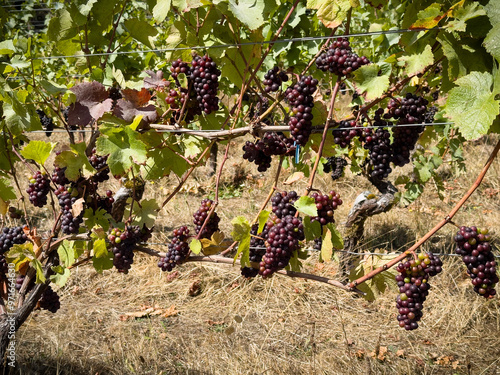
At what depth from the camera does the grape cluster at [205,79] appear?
1.42 m

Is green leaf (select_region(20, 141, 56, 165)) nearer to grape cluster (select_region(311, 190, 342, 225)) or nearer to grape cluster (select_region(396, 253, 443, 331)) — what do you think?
grape cluster (select_region(311, 190, 342, 225))

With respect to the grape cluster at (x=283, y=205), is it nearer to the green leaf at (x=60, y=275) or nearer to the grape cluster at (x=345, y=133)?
the grape cluster at (x=345, y=133)

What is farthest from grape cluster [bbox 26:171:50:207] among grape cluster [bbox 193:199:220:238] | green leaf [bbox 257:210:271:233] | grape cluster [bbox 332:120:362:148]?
grape cluster [bbox 332:120:362:148]

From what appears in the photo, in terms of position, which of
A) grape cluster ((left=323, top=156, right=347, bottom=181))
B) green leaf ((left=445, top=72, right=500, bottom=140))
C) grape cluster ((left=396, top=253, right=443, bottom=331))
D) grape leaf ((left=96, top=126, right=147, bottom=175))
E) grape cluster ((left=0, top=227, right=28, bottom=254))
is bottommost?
grape cluster ((left=323, top=156, right=347, bottom=181))

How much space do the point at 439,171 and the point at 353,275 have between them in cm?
450

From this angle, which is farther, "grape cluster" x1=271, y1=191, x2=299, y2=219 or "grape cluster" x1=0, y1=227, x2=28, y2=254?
"grape cluster" x1=0, y1=227, x2=28, y2=254

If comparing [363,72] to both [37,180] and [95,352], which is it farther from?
[95,352]

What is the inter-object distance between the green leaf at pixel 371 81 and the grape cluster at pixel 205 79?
44cm

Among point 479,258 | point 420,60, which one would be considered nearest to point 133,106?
point 420,60

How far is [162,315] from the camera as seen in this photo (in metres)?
3.11

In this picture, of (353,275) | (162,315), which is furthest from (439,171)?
(353,275)

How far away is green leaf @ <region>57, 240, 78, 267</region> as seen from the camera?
1.67m

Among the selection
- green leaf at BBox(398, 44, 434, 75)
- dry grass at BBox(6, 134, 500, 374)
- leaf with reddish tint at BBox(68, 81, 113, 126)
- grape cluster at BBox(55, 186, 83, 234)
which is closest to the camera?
green leaf at BBox(398, 44, 434, 75)

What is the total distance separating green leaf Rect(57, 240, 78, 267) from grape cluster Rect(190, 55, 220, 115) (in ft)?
2.47
